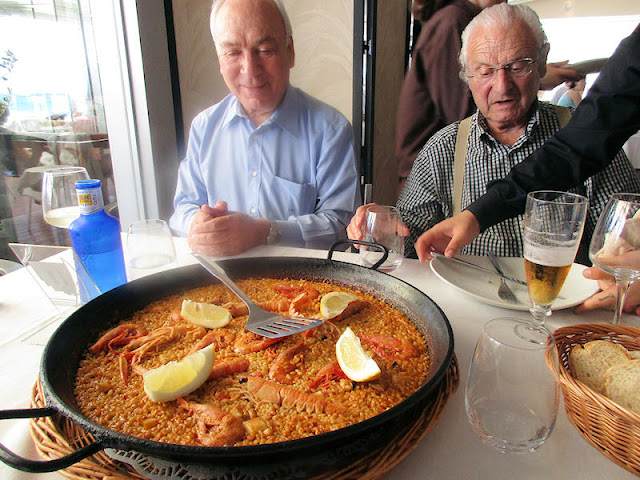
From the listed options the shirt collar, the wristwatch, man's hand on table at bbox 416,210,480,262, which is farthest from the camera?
the shirt collar

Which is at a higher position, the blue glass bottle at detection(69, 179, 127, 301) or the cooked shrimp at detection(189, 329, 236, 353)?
the blue glass bottle at detection(69, 179, 127, 301)

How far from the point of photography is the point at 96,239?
1.17 meters

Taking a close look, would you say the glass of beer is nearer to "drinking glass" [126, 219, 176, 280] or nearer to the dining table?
the dining table

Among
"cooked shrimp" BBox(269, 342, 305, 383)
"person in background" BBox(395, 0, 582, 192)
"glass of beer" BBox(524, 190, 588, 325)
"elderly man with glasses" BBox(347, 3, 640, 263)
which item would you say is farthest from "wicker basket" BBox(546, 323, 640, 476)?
"person in background" BBox(395, 0, 582, 192)

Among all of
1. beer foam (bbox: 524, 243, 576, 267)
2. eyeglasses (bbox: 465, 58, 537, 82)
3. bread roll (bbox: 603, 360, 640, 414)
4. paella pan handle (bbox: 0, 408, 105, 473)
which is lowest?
bread roll (bbox: 603, 360, 640, 414)

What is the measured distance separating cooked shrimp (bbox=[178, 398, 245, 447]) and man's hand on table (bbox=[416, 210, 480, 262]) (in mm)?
887

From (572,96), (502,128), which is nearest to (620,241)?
(502,128)

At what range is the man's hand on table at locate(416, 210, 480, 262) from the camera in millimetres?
1438

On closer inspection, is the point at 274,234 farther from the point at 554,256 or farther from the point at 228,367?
the point at 554,256

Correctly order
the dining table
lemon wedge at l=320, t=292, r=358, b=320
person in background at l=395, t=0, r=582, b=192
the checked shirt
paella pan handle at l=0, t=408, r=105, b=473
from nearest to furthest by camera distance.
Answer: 1. paella pan handle at l=0, t=408, r=105, b=473
2. the dining table
3. lemon wedge at l=320, t=292, r=358, b=320
4. the checked shirt
5. person in background at l=395, t=0, r=582, b=192

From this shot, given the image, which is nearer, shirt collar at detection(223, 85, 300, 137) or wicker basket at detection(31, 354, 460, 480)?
wicker basket at detection(31, 354, 460, 480)

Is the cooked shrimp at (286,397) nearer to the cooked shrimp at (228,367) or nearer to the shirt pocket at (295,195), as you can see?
the cooked shrimp at (228,367)

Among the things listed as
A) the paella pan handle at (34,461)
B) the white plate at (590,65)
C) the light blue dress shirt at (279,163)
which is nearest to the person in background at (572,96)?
the white plate at (590,65)

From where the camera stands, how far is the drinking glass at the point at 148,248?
4.35 ft
